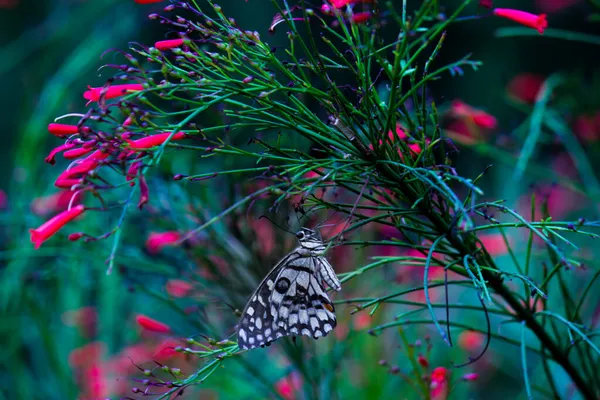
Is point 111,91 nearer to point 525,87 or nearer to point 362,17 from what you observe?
point 362,17

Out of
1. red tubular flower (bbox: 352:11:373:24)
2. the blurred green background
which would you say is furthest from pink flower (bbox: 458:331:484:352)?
red tubular flower (bbox: 352:11:373:24)

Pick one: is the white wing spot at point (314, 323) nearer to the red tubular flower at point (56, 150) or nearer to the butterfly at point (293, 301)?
the butterfly at point (293, 301)

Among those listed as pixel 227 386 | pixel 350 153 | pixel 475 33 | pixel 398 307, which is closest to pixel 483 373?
pixel 398 307

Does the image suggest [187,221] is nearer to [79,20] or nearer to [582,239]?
[79,20]

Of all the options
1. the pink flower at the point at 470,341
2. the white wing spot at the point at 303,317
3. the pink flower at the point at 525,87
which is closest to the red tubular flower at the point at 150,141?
the white wing spot at the point at 303,317

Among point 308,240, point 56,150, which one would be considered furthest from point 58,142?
point 56,150

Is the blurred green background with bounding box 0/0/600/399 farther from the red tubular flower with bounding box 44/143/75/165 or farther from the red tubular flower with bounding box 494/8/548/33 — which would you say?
the red tubular flower with bounding box 44/143/75/165

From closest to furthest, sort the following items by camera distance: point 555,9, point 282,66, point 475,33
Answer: point 282,66
point 555,9
point 475,33
